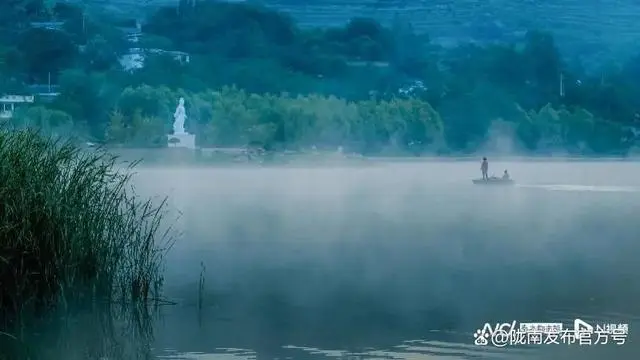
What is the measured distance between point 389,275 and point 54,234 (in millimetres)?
2613

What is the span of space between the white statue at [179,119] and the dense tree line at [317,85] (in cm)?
22

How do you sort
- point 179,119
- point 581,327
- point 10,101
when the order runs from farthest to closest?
point 179,119
point 10,101
point 581,327

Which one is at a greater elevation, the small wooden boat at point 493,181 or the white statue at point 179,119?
the white statue at point 179,119

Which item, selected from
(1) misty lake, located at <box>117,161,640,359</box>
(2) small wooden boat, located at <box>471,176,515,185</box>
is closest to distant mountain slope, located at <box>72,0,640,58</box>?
(2) small wooden boat, located at <box>471,176,515,185</box>

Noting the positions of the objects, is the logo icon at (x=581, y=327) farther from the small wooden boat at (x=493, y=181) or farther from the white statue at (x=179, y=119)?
the white statue at (x=179, y=119)

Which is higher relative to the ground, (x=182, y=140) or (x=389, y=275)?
(x=389, y=275)

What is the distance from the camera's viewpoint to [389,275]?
6.56 meters

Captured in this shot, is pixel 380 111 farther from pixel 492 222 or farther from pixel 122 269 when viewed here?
Answer: pixel 122 269

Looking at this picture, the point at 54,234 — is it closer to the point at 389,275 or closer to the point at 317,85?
the point at 389,275

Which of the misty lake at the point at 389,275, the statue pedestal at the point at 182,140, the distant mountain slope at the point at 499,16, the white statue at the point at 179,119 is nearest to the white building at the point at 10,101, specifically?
the statue pedestal at the point at 182,140

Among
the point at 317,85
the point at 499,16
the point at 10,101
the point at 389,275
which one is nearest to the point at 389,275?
the point at 389,275

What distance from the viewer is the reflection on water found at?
4.43 m

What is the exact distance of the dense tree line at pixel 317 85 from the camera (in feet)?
87.9

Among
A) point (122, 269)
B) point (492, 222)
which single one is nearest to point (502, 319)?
point (122, 269)
